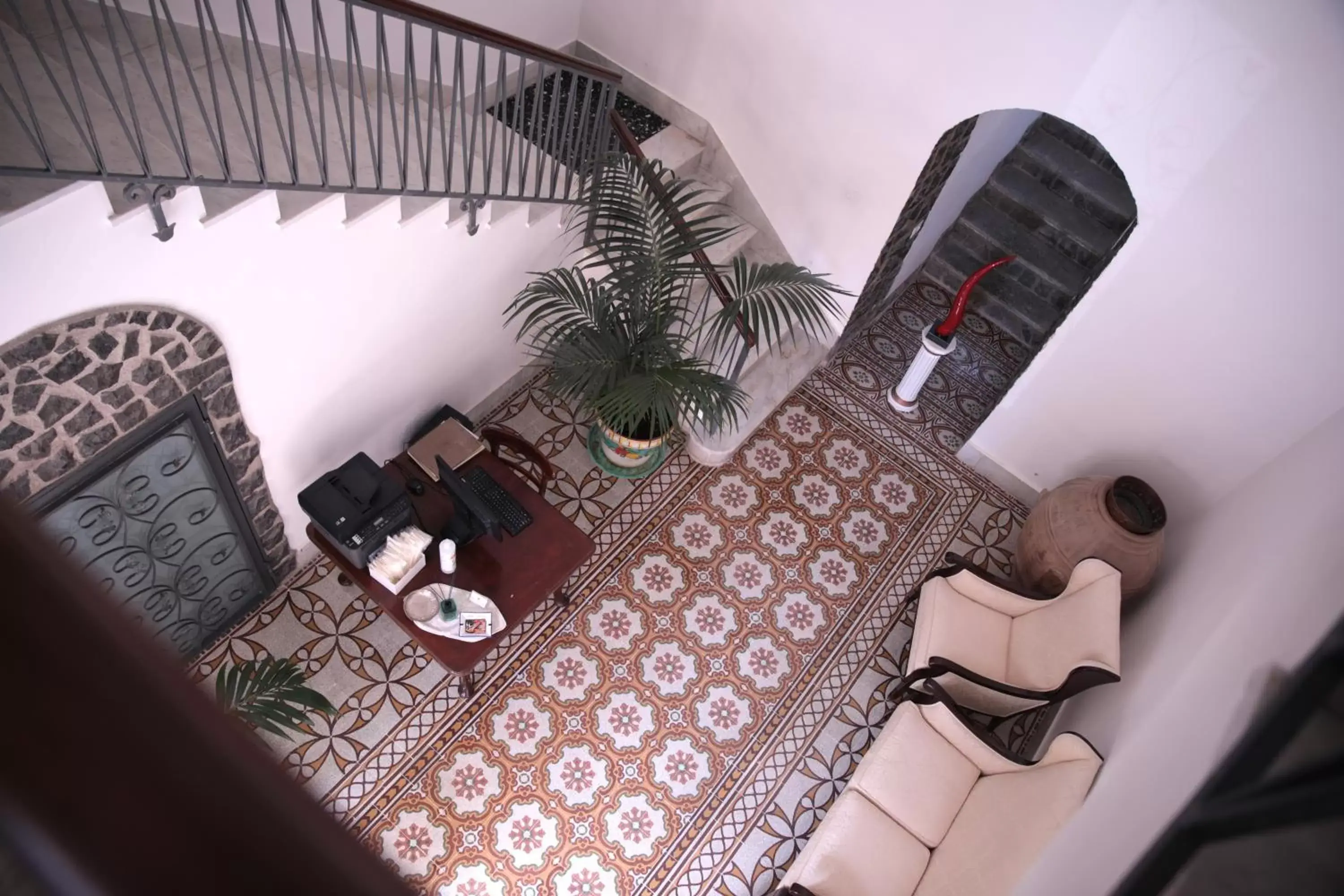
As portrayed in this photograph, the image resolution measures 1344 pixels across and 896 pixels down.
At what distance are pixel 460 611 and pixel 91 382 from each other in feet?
5.09

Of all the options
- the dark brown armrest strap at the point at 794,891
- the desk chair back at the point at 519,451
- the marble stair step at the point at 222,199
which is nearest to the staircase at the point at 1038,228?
the desk chair back at the point at 519,451

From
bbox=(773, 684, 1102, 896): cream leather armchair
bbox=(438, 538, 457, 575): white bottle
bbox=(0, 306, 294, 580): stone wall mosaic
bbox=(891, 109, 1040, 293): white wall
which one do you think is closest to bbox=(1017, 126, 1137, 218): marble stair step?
bbox=(891, 109, 1040, 293): white wall

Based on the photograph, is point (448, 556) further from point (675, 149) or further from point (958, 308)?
point (958, 308)

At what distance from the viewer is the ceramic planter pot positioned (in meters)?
4.26

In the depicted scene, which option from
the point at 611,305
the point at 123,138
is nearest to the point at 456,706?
the point at 611,305

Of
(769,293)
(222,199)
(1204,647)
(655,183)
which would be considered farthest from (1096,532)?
(222,199)

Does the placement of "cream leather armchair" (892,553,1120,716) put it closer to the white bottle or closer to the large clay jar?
the large clay jar

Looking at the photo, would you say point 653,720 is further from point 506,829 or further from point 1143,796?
point 1143,796

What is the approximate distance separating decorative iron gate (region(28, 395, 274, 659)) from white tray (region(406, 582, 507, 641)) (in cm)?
78

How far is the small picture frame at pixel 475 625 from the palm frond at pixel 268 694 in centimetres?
Result: 56

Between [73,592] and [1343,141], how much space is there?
3.93m

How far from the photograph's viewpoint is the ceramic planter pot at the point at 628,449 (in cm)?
426

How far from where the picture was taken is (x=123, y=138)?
2475 mm

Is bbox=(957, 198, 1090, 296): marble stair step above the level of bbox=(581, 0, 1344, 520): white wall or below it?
above
